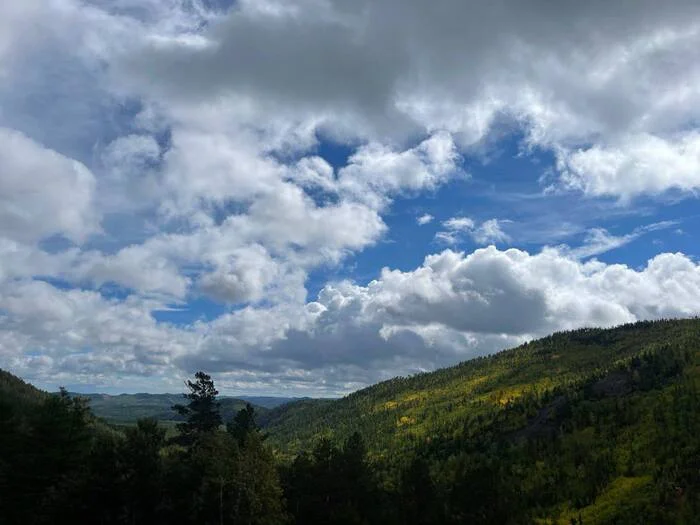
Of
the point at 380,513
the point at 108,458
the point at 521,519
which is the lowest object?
the point at 521,519

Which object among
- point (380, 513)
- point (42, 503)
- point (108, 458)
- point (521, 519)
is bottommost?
point (521, 519)

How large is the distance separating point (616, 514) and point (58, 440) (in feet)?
489

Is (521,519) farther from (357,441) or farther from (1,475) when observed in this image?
(1,475)

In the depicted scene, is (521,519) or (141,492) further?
(521,519)

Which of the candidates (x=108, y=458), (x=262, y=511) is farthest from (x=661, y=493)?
(x=108, y=458)

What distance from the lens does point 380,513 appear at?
77562 millimetres

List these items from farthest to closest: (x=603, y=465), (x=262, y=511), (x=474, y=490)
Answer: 1. (x=603, y=465)
2. (x=474, y=490)
3. (x=262, y=511)

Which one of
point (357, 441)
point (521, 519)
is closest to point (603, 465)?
point (521, 519)

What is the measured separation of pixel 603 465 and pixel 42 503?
187 meters

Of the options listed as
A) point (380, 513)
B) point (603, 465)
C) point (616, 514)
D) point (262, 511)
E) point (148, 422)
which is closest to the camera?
point (262, 511)

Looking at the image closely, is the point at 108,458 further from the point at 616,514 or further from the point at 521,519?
the point at 616,514

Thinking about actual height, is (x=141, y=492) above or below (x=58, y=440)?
below

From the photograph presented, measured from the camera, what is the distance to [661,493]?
519 feet

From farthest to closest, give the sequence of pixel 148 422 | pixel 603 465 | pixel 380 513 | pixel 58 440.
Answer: pixel 603 465 → pixel 380 513 → pixel 148 422 → pixel 58 440
